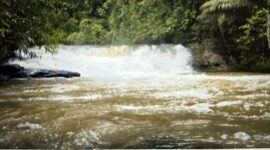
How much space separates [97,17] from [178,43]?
943 cm

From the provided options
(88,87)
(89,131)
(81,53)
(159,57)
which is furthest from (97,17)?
A: (89,131)

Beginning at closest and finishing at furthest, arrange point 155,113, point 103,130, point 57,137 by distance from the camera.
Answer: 1. point 57,137
2. point 103,130
3. point 155,113

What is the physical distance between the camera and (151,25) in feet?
65.2

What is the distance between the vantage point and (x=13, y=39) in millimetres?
8328

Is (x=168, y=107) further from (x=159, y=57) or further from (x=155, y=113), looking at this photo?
(x=159, y=57)

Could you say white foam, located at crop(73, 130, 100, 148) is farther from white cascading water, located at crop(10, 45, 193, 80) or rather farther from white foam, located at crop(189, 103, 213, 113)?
white cascading water, located at crop(10, 45, 193, 80)

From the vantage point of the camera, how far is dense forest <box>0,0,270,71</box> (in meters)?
7.69

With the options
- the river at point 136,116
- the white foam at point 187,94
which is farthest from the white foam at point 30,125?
the white foam at point 187,94

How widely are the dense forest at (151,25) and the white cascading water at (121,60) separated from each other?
1.04 m

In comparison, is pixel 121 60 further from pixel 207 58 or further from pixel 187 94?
pixel 187 94

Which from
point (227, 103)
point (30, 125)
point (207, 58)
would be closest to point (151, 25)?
point (207, 58)

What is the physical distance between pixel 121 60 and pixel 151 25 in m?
3.75

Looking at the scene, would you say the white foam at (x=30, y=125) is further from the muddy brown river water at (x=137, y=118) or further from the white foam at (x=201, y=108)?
the white foam at (x=201, y=108)

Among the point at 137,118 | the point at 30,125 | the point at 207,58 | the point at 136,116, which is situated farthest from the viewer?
the point at 207,58
